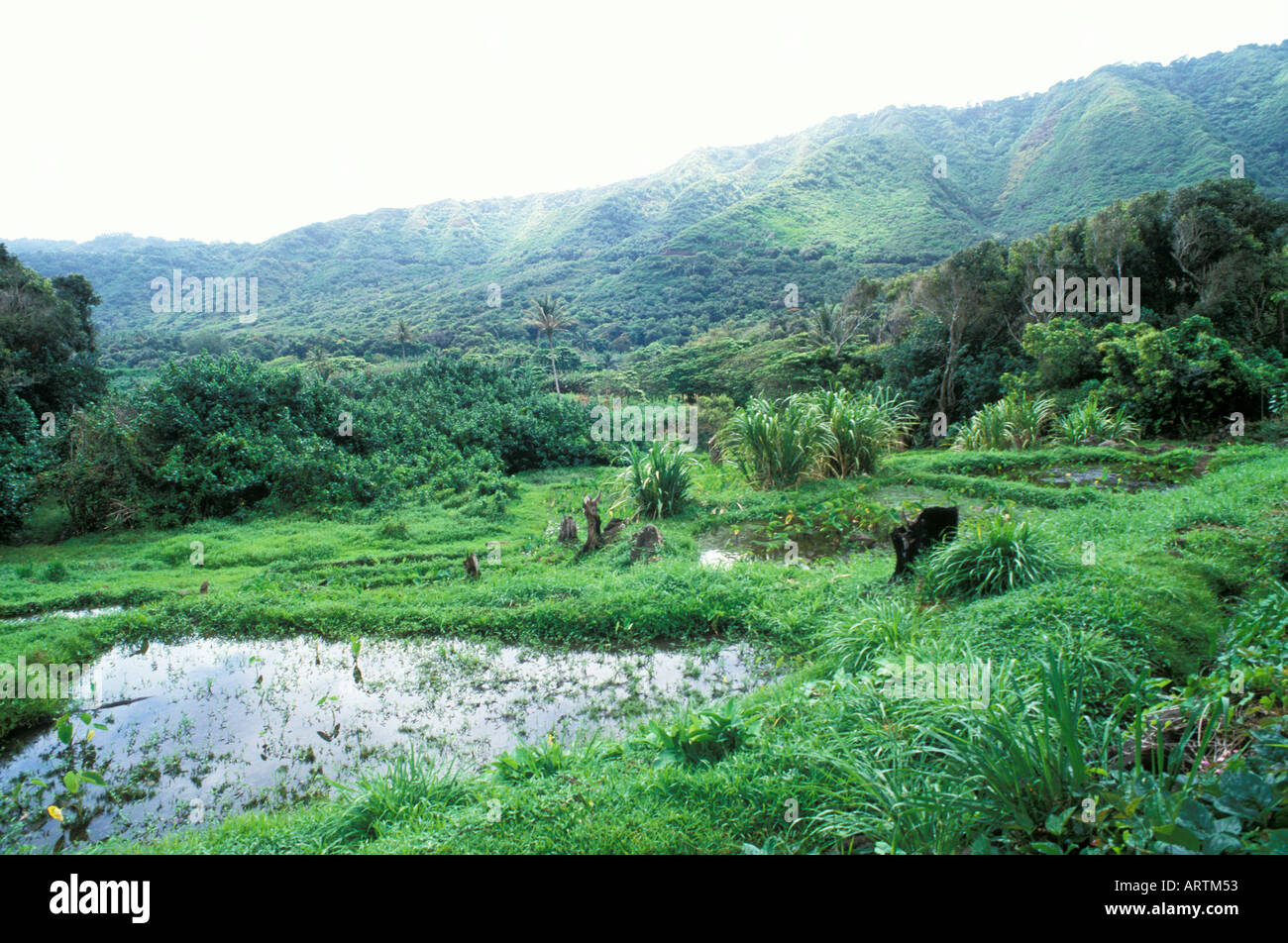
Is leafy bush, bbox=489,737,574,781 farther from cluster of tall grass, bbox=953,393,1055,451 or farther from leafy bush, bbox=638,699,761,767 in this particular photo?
cluster of tall grass, bbox=953,393,1055,451

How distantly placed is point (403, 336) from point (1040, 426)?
36.7 meters

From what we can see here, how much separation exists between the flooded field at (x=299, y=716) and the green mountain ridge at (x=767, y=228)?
139 feet

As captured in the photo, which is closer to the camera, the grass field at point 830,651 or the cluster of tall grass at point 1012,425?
the grass field at point 830,651

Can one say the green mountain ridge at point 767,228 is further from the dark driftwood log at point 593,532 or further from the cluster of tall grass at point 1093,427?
the dark driftwood log at point 593,532

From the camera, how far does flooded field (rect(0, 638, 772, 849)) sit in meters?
3.95

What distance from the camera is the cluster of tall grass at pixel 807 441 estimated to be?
31.2 feet

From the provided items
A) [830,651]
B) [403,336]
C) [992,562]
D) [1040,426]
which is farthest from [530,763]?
[403,336]

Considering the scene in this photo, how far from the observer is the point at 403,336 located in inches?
1570

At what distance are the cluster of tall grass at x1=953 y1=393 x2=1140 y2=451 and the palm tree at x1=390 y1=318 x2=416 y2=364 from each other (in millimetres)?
35648

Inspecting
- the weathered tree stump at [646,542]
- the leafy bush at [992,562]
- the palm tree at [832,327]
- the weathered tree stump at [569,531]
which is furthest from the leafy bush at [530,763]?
the palm tree at [832,327]

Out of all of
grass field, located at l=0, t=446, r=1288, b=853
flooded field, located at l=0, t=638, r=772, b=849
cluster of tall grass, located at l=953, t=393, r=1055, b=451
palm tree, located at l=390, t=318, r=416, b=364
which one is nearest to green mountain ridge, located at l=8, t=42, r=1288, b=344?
palm tree, located at l=390, t=318, r=416, b=364

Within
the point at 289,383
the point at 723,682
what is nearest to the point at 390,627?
the point at 723,682
